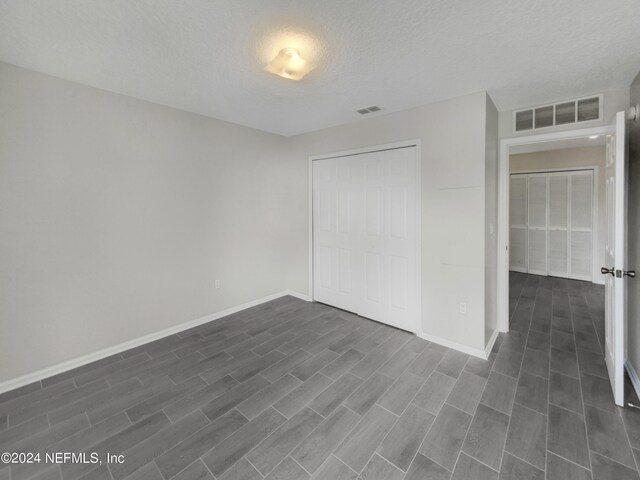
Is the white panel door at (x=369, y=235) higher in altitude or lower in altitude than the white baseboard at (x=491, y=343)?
higher

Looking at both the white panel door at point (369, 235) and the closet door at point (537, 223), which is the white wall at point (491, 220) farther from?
the closet door at point (537, 223)

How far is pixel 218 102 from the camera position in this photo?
300 centimetres

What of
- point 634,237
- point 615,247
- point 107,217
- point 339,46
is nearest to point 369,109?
point 339,46

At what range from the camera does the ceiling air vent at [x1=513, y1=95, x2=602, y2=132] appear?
8.70 feet

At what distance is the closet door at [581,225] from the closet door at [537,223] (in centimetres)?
41

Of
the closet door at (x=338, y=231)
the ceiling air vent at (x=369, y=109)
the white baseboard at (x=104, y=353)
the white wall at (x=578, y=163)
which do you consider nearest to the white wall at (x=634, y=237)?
the ceiling air vent at (x=369, y=109)

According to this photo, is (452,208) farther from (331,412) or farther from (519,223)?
(519,223)

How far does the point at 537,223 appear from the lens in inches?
227

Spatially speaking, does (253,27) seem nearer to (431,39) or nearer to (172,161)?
(431,39)

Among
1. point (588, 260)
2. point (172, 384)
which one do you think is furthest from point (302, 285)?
point (588, 260)

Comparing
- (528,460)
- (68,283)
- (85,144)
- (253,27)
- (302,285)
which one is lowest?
(528,460)

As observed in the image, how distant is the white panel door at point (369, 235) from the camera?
326 centimetres

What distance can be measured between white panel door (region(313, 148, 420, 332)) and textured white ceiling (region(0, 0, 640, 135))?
2.96 ft

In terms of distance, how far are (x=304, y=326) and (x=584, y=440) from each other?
8.31 ft
